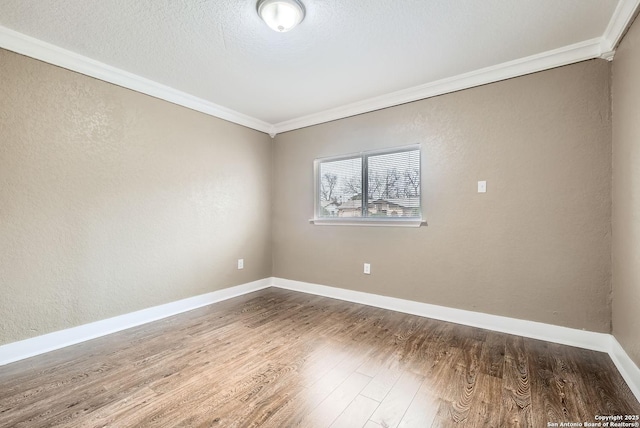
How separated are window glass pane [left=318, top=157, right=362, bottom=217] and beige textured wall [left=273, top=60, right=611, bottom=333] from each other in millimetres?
265

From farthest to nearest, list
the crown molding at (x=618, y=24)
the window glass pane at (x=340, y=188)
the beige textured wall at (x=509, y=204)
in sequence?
the window glass pane at (x=340, y=188) < the beige textured wall at (x=509, y=204) < the crown molding at (x=618, y=24)

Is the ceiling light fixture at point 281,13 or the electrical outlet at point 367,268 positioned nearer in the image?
the ceiling light fixture at point 281,13

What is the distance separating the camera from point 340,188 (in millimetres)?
3785

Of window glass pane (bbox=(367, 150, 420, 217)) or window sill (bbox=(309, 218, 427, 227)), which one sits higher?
window glass pane (bbox=(367, 150, 420, 217))

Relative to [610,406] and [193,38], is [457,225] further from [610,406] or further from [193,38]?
[193,38]

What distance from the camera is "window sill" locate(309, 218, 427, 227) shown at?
307 centimetres

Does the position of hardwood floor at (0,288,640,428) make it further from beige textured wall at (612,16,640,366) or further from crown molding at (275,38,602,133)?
crown molding at (275,38,602,133)

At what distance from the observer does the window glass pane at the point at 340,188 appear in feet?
11.9

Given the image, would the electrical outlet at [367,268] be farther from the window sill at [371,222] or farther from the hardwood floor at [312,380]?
the hardwood floor at [312,380]

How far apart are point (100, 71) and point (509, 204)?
12.8ft

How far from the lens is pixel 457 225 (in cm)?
281

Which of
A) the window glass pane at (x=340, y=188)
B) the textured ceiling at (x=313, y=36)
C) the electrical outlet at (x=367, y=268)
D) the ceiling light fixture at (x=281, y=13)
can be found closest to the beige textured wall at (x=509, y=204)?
the electrical outlet at (x=367, y=268)

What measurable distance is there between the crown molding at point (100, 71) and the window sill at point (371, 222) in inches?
71.2

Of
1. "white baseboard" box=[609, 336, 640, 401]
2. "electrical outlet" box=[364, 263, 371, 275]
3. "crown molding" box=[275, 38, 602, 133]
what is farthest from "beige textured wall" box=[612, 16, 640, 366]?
A: "electrical outlet" box=[364, 263, 371, 275]
